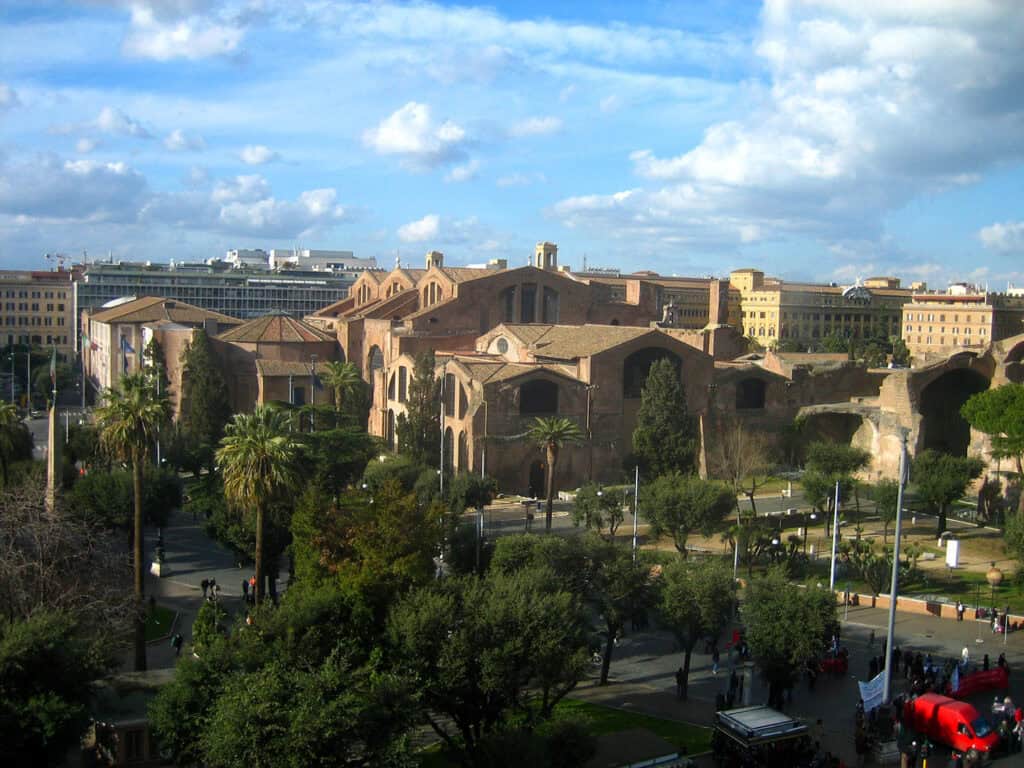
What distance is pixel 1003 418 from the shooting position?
1882 inches

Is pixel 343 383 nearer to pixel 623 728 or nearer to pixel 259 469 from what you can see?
pixel 259 469

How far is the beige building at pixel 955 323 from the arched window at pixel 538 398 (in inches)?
2580

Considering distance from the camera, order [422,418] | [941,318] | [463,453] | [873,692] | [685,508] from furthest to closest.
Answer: [941,318] → [422,418] → [463,453] → [685,508] → [873,692]

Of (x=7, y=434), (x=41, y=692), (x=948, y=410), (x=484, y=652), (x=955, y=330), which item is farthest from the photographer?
(x=955, y=330)

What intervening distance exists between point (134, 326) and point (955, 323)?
83189 mm

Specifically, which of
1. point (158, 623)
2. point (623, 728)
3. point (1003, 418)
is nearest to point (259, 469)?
point (158, 623)

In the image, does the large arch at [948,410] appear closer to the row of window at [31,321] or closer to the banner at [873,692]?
the banner at [873,692]

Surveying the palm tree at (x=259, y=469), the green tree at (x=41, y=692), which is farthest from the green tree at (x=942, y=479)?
the green tree at (x=41, y=692)

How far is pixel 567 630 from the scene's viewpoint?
23031 mm

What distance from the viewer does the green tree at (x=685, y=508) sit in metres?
39.8

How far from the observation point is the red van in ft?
76.7

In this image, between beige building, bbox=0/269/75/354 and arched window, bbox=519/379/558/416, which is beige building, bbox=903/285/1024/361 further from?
beige building, bbox=0/269/75/354

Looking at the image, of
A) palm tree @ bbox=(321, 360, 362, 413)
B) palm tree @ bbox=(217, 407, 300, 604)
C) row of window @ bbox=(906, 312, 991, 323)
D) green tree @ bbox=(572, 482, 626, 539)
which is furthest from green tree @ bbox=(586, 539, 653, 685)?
row of window @ bbox=(906, 312, 991, 323)

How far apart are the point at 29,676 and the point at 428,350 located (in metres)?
43.0
